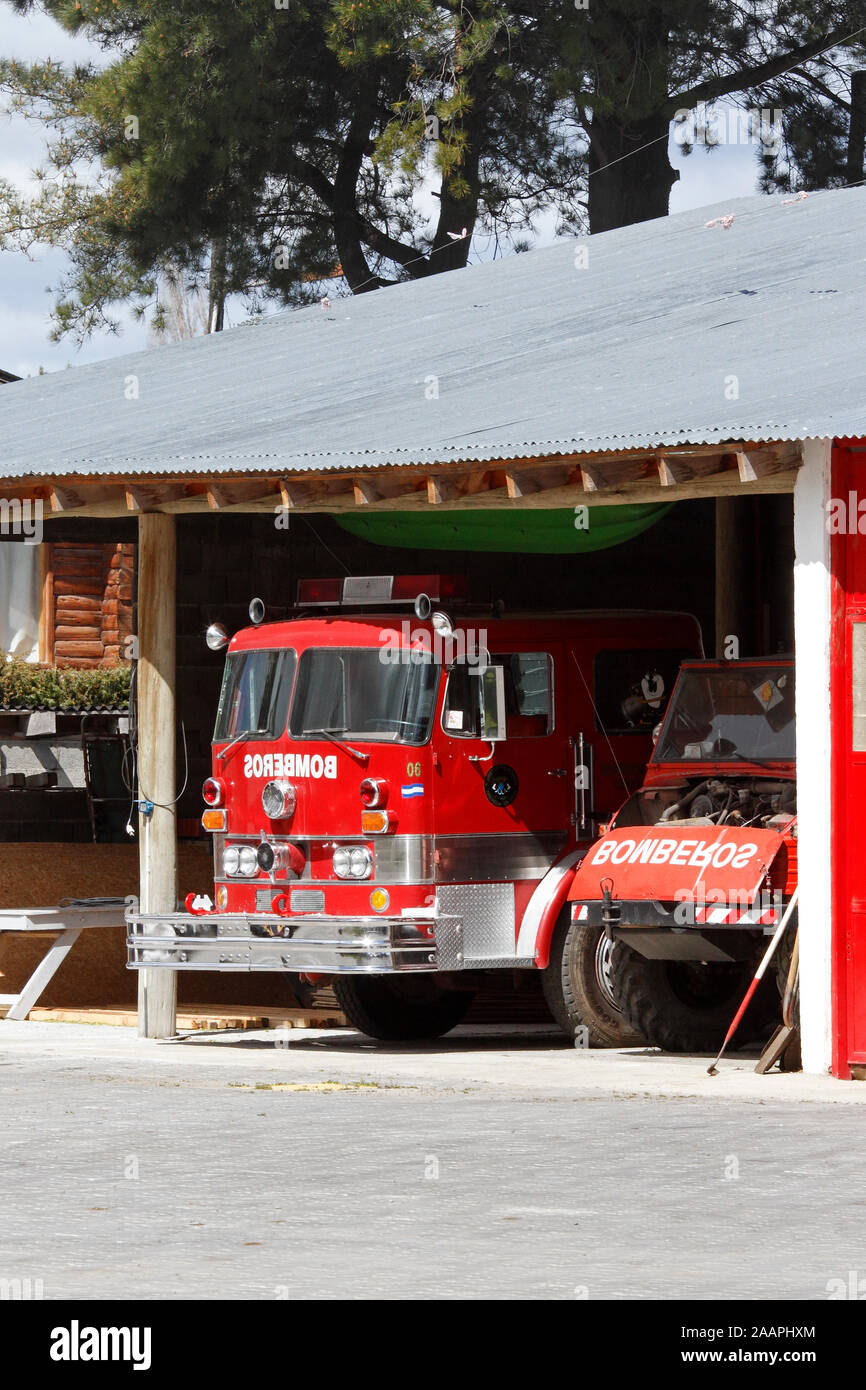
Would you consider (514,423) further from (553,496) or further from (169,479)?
(169,479)

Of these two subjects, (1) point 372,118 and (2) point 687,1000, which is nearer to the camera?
(2) point 687,1000

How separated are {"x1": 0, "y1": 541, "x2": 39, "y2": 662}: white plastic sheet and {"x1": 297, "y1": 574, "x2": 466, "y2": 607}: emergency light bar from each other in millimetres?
14141

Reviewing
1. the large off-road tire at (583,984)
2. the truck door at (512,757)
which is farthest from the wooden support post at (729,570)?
the large off-road tire at (583,984)

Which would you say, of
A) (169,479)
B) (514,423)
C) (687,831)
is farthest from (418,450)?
(687,831)

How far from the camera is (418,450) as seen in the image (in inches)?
500

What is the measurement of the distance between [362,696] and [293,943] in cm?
160

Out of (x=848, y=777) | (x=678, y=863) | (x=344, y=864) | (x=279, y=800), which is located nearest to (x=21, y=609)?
(x=279, y=800)

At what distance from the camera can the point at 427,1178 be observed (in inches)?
340

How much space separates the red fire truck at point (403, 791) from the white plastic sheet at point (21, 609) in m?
13.9

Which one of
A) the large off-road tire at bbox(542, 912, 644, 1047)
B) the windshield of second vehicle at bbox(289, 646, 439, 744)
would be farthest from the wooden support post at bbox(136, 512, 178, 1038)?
the large off-road tire at bbox(542, 912, 644, 1047)

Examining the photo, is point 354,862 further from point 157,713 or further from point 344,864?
point 157,713

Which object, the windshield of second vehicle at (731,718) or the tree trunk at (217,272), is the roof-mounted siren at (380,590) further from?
the tree trunk at (217,272)

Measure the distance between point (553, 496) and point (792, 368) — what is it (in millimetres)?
1632

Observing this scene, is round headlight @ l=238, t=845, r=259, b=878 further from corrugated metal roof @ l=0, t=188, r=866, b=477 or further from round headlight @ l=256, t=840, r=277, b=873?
corrugated metal roof @ l=0, t=188, r=866, b=477
